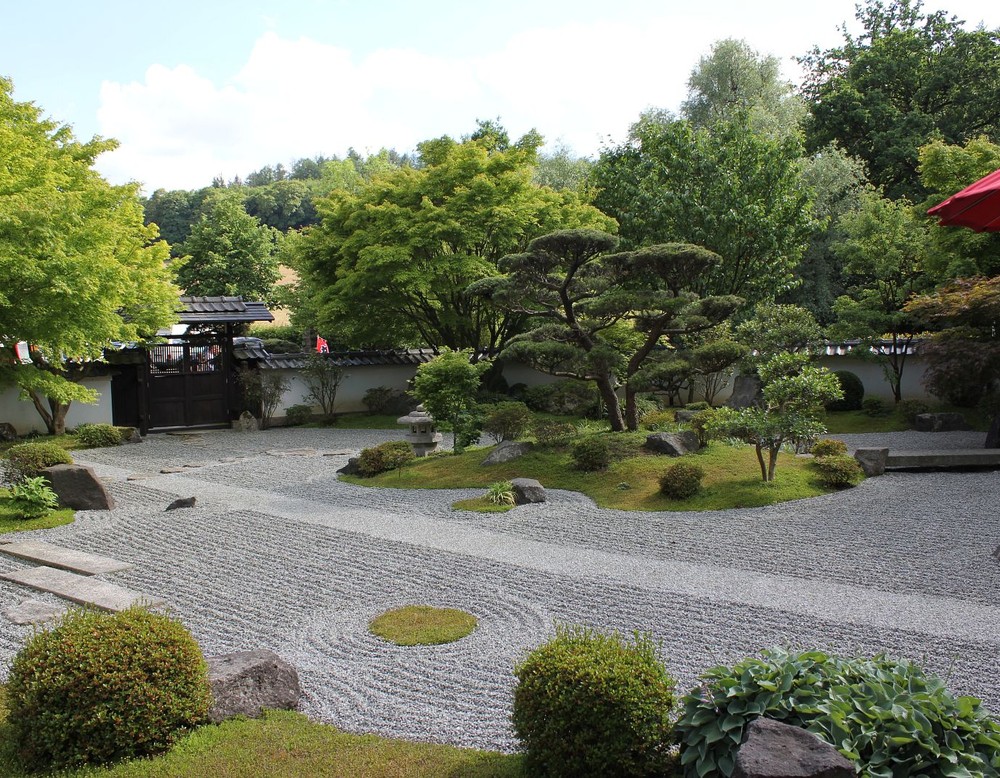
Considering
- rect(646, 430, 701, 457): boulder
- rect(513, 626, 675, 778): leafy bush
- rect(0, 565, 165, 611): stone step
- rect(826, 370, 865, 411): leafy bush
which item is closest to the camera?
rect(513, 626, 675, 778): leafy bush

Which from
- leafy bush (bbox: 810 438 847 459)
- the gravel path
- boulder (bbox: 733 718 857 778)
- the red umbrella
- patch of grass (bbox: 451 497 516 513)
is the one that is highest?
the red umbrella

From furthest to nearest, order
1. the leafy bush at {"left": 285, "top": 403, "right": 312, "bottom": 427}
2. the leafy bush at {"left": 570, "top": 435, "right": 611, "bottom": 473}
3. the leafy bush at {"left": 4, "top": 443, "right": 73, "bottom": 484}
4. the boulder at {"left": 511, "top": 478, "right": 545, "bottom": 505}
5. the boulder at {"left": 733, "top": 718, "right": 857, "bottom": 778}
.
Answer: the leafy bush at {"left": 285, "top": 403, "right": 312, "bottom": 427} → the leafy bush at {"left": 570, "top": 435, "right": 611, "bottom": 473} → the leafy bush at {"left": 4, "top": 443, "right": 73, "bottom": 484} → the boulder at {"left": 511, "top": 478, "right": 545, "bottom": 505} → the boulder at {"left": 733, "top": 718, "right": 857, "bottom": 778}

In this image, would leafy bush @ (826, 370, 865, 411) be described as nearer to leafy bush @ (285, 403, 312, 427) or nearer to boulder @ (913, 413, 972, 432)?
boulder @ (913, 413, 972, 432)

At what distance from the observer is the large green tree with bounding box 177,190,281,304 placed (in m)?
35.0

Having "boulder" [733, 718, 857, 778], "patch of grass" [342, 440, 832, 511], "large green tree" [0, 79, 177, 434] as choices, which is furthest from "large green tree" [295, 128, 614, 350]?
"boulder" [733, 718, 857, 778]

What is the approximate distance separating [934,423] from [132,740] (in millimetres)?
17866

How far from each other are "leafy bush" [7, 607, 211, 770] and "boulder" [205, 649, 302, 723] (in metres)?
0.20

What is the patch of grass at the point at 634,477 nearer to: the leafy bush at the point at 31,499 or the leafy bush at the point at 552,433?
the leafy bush at the point at 552,433

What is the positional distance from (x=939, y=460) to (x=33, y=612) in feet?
41.0

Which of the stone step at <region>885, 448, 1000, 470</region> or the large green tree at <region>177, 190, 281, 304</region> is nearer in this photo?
the stone step at <region>885, 448, 1000, 470</region>

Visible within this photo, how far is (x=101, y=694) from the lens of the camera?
4285mm

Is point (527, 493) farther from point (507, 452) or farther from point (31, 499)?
point (31, 499)

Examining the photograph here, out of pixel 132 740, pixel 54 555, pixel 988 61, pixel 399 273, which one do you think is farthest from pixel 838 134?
pixel 132 740

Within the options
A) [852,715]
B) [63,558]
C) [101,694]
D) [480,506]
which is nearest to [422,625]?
[101,694]
